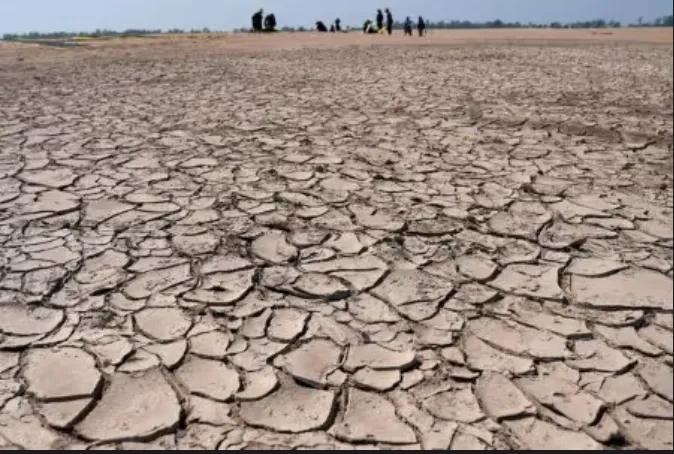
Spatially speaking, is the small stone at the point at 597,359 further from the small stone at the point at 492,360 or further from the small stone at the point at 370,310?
the small stone at the point at 370,310

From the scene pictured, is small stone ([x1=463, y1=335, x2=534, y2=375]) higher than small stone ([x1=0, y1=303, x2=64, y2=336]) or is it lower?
lower

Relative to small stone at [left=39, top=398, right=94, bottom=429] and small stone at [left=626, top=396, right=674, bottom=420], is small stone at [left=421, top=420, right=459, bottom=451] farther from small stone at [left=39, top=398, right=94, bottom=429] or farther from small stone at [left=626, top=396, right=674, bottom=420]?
small stone at [left=39, top=398, right=94, bottom=429]

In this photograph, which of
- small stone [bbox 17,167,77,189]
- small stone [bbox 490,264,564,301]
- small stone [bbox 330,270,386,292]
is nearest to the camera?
small stone [bbox 490,264,564,301]

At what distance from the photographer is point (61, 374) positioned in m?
1.85

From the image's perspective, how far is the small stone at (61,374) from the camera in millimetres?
1765

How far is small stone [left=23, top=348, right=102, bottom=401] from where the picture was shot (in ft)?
5.79

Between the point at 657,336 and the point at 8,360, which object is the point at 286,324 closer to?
the point at 8,360

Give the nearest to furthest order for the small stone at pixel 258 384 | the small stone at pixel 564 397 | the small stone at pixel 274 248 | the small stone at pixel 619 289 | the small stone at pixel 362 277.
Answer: the small stone at pixel 564 397 → the small stone at pixel 258 384 → the small stone at pixel 619 289 → the small stone at pixel 362 277 → the small stone at pixel 274 248

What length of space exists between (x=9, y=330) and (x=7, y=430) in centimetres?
58

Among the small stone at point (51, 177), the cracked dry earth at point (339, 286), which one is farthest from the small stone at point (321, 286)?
the small stone at point (51, 177)

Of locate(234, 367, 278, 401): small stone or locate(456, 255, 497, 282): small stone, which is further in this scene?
locate(456, 255, 497, 282): small stone

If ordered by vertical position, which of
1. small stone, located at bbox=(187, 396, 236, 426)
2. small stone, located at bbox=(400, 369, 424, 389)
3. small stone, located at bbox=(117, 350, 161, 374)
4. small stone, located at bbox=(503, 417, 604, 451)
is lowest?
small stone, located at bbox=(503, 417, 604, 451)

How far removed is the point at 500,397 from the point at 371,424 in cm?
39

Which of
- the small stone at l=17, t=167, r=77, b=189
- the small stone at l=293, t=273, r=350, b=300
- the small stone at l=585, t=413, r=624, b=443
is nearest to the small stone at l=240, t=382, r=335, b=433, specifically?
the small stone at l=293, t=273, r=350, b=300
